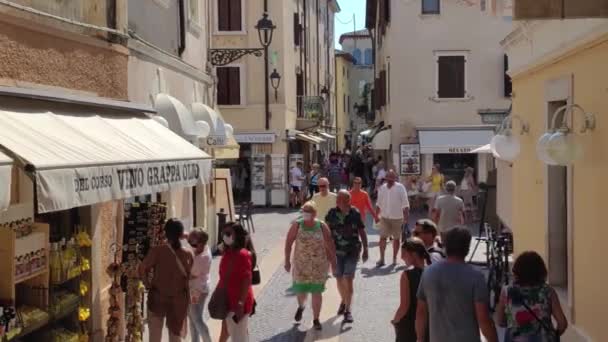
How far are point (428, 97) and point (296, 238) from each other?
1984 cm

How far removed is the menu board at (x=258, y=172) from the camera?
2975 centimetres

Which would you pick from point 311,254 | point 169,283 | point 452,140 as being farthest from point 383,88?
point 169,283

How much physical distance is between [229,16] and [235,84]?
8.46ft

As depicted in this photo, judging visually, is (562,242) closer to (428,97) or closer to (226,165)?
(428,97)

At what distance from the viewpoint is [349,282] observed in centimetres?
1069

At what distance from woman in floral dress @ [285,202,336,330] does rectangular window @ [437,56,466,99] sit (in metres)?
19.8

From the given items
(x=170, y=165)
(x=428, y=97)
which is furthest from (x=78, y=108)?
(x=428, y=97)

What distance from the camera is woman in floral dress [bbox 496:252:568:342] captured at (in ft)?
20.1

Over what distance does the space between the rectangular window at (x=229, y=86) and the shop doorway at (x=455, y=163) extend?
8194 mm

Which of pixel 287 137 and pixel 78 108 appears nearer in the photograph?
pixel 78 108

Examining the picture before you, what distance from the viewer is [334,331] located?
1020 centimetres

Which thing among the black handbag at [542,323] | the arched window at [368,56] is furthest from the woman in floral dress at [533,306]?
the arched window at [368,56]

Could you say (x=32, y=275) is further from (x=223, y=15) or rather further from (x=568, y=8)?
(x=223, y=15)

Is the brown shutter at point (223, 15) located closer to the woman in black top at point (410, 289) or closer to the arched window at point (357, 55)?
the woman in black top at point (410, 289)
